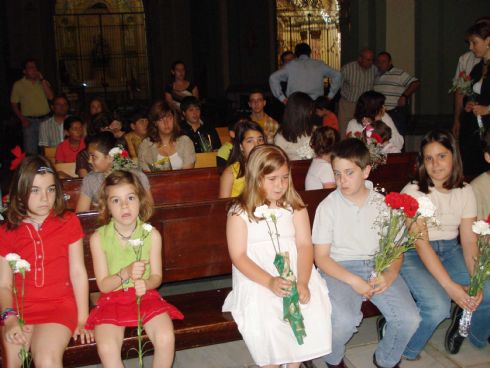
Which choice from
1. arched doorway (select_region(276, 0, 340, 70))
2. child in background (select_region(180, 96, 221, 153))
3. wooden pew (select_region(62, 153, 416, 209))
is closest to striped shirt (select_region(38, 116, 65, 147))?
child in background (select_region(180, 96, 221, 153))

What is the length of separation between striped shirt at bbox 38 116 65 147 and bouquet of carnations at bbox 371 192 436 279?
19.2 feet

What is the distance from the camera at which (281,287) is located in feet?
9.93

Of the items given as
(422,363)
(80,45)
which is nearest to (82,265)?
(422,363)

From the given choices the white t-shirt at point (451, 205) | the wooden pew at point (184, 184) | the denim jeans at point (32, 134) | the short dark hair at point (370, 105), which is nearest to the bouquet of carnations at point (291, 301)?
the white t-shirt at point (451, 205)

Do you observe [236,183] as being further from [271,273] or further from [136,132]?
[136,132]

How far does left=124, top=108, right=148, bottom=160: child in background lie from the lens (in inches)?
270

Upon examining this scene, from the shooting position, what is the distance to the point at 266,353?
3.06m

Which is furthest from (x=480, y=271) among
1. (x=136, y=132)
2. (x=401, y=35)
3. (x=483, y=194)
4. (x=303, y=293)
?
(x=401, y=35)

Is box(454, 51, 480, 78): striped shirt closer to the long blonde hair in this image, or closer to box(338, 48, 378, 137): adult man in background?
box(338, 48, 378, 137): adult man in background

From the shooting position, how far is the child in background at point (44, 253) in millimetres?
3131

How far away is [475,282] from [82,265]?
2186 mm

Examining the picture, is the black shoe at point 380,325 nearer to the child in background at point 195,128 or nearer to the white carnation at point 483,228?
the white carnation at point 483,228

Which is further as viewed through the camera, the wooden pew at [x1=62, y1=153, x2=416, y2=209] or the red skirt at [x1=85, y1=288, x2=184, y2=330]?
the wooden pew at [x1=62, y1=153, x2=416, y2=209]

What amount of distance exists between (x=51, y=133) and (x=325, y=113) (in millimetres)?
3694
